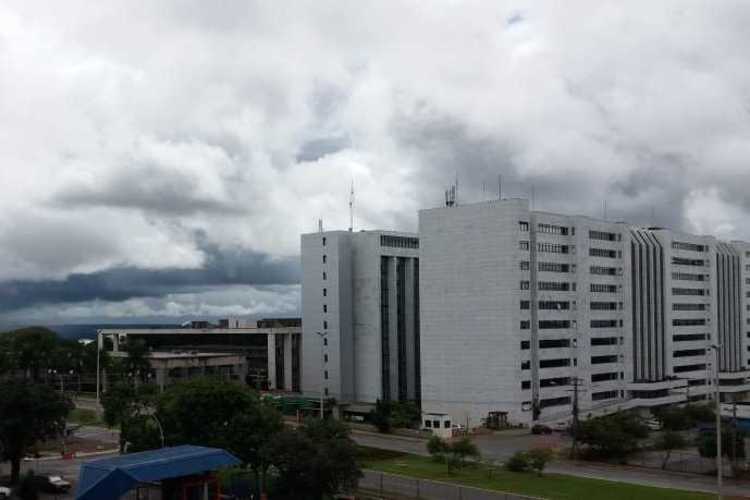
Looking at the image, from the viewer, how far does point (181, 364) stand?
132000 mm

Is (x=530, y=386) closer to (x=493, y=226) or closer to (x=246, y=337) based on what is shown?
(x=493, y=226)

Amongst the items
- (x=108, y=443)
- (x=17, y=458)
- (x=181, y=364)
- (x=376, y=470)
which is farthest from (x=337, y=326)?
(x=17, y=458)

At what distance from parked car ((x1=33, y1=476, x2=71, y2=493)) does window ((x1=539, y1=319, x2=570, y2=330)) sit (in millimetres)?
64586

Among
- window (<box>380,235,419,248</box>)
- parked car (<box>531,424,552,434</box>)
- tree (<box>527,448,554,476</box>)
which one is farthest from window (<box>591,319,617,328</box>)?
tree (<box>527,448,554,476</box>)

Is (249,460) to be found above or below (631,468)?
above

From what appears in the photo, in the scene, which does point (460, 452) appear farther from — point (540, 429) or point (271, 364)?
point (271, 364)

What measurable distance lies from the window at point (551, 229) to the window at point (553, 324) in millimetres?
12085

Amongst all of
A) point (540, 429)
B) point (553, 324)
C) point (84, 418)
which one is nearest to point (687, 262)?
point (553, 324)

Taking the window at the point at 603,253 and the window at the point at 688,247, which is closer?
the window at the point at 603,253

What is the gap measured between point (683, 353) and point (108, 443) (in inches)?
3685

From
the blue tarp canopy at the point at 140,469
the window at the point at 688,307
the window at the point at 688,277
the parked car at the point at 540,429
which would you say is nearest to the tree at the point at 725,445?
the parked car at the point at 540,429

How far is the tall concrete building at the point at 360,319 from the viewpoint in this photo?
125 meters

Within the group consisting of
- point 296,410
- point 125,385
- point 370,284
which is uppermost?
point 370,284

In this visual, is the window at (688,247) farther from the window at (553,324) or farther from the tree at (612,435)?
the tree at (612,435)
